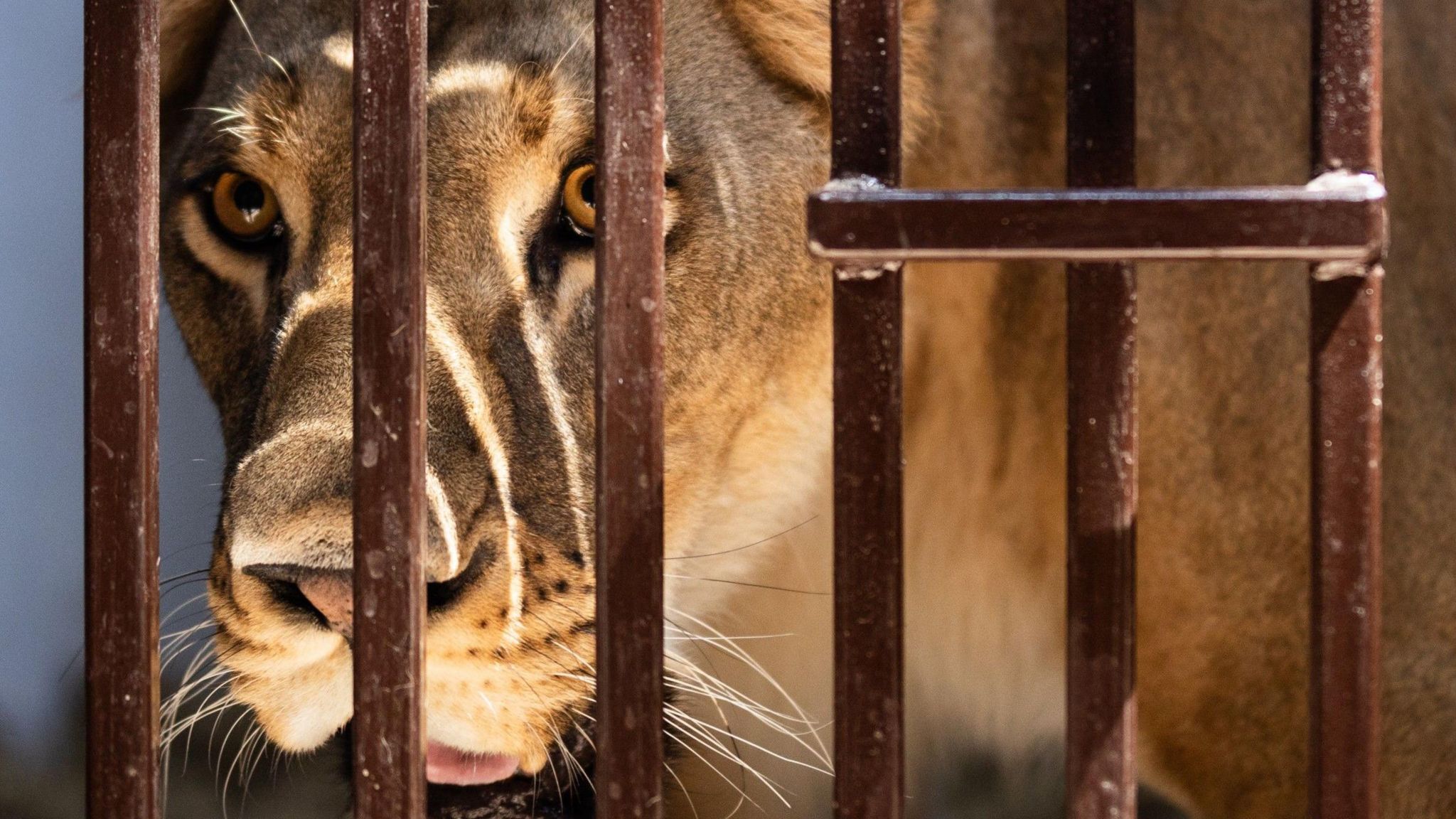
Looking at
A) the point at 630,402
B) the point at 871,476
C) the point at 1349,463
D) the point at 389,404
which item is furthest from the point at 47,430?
the point at 1349,463

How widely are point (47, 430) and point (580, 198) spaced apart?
1.24 metres

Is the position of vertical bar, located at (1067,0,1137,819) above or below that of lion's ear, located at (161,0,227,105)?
below

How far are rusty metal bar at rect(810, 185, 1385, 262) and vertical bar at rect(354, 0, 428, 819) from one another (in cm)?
32

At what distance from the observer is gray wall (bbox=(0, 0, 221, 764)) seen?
2180mm

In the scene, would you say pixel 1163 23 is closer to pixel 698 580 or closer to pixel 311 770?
pixel 698 580

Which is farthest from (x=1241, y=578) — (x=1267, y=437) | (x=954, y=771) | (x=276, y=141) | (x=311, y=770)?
(x=311, y=770)

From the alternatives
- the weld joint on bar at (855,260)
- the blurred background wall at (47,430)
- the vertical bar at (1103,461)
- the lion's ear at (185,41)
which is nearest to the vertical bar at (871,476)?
the weld joint on bar at (855,260)

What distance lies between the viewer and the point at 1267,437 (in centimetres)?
158

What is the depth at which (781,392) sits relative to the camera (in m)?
1.76

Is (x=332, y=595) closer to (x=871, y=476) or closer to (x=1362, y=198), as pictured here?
(x=871, y=476)

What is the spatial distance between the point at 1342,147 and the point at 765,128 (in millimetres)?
950

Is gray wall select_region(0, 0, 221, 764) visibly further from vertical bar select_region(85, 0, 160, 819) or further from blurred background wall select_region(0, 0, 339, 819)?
vertical bar select_region(85, 0, 160, 819)

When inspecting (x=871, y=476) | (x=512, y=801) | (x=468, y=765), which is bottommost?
(x=512, y=801)

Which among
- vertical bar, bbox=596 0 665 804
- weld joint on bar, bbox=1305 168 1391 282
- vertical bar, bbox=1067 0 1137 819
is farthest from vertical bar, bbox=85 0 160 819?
weld joint on bar, bbox=1305 168 1391 282
